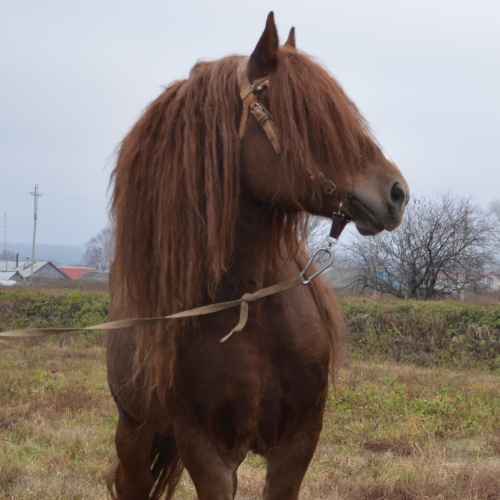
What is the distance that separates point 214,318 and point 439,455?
128 inches

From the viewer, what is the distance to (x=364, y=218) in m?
2.08

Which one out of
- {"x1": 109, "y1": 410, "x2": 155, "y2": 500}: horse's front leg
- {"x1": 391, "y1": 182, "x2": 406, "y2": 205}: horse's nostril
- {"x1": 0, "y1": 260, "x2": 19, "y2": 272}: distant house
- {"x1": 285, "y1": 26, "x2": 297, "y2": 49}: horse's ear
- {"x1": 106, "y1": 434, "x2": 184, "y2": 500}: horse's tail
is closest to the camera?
{"x1": 391, "y1": 182, "x2": 406, "y2": 205}: horse's nostril

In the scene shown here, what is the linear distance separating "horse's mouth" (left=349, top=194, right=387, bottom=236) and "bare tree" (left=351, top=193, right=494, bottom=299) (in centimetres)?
2024

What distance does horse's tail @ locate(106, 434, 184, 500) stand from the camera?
12.5ft

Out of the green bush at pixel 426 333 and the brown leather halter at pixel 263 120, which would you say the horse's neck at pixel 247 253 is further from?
the green bush at pixel 426 333

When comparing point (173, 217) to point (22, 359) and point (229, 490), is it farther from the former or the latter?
point (22, 359)

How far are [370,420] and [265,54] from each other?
509 cm

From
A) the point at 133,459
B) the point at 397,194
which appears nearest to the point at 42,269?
the point at 133,459

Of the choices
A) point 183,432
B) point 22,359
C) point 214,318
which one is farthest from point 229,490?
point 22,359

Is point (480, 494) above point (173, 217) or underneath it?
underneath

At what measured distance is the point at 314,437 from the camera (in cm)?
255

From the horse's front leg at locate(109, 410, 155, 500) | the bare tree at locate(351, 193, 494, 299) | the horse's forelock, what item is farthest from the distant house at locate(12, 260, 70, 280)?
the horse's forelock

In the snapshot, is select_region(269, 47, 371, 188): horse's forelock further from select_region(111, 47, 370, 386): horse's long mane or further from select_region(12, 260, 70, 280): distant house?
select_region(12, 260, 70, 280): distant house

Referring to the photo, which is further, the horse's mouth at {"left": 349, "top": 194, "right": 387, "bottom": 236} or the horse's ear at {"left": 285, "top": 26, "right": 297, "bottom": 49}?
the horse's ear at {"left": 285, "top": 26, "right": 297, "bottom": 49}
